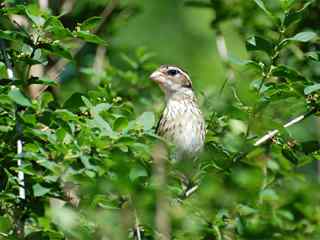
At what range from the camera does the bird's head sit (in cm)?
540

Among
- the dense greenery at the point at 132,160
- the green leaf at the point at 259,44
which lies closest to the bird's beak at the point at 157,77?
the dense greenery at the point at 132,160

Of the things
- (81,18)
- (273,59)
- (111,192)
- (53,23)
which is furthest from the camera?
(81,18)

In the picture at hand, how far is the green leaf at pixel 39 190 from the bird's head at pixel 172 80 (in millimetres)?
2328

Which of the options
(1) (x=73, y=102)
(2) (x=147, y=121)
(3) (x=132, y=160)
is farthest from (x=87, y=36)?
(3) (x=132, y=160)

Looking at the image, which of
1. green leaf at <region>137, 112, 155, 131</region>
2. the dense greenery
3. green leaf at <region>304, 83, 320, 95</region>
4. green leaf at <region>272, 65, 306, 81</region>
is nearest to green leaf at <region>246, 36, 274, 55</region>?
the dense greenery

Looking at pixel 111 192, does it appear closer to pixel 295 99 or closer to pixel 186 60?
pixel 295 99

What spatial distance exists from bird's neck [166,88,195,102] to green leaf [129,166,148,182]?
2.45m

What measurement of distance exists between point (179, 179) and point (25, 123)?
20.7 inches

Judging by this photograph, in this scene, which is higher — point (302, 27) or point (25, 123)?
point (25, 123)

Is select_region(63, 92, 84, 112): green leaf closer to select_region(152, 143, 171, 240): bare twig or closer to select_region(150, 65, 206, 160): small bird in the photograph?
select_region(152, 143, 171, 240): bare twig

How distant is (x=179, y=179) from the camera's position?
314 centimetres

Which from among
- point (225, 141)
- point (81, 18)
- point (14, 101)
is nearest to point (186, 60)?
point (81, 18)

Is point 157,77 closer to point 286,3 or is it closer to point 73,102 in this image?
point 286,3

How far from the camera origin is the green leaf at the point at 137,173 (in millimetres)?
2807
